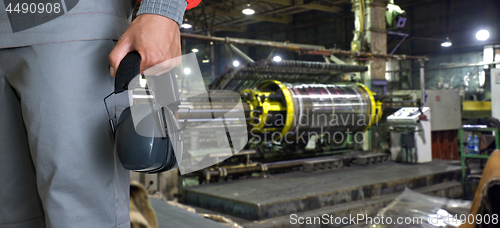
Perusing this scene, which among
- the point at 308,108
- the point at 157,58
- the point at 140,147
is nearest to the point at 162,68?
the point at 157,58

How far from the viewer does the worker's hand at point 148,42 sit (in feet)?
2.17

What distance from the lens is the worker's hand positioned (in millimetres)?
660

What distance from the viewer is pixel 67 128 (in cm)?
67

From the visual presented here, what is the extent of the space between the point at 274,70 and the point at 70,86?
3.84 m

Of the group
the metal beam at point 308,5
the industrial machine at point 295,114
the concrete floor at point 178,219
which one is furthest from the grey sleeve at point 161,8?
the metal beam at point 308,5

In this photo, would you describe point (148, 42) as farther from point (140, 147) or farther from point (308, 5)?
point (308, 5)

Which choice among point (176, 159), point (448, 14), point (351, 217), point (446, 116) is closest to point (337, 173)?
point (351, 217)

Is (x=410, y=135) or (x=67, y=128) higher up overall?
(x=67, y=128)

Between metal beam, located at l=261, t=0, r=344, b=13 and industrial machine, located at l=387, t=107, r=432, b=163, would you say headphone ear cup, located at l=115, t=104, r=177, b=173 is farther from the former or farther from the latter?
metal beam, located at l=261, t=0, r=344, b=13

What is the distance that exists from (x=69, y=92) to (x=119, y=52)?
116 mm

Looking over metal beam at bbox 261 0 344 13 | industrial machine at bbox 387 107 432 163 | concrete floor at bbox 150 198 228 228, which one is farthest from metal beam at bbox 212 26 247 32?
concrete floor at bbox 150 198 228 228

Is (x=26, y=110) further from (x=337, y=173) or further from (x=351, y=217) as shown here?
(x=337, y=173)

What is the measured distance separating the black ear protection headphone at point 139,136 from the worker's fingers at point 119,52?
0.01 m

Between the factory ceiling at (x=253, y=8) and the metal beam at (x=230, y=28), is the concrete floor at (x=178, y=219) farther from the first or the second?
the metal beam at (x=230, y=28)
